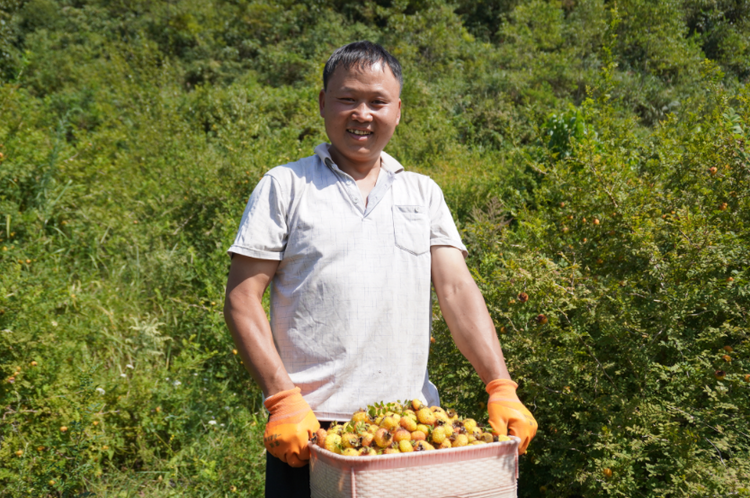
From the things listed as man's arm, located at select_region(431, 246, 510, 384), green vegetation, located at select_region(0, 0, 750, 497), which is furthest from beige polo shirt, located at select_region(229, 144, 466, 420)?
green vegetation, located at select_region(0, 0, 750, 497)

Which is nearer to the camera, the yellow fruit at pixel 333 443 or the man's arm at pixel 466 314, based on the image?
the yellow fruit at pixel 333 443

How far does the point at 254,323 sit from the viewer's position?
1544 millimetres

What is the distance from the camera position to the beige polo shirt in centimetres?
157

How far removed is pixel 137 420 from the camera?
3.20 m

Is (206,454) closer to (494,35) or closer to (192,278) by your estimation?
(192,278)

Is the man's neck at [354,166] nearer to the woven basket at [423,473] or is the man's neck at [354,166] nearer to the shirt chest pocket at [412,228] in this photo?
the shirt chest pocket at [412,228]

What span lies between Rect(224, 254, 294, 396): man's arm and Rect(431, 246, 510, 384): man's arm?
53 cm

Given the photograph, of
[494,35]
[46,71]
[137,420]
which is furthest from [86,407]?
[494,35]

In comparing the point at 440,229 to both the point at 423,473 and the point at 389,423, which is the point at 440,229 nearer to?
the point at 389,423

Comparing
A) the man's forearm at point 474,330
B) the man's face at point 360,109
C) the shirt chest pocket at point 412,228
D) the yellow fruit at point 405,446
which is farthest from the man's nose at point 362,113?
the yellow fruit at point 405,446

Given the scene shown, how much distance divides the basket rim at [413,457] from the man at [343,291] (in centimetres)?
23

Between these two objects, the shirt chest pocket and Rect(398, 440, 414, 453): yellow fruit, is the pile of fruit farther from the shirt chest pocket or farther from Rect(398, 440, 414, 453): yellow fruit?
the shirt chest pocket

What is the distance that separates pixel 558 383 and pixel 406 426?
117 cm

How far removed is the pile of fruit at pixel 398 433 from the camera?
1292mm
